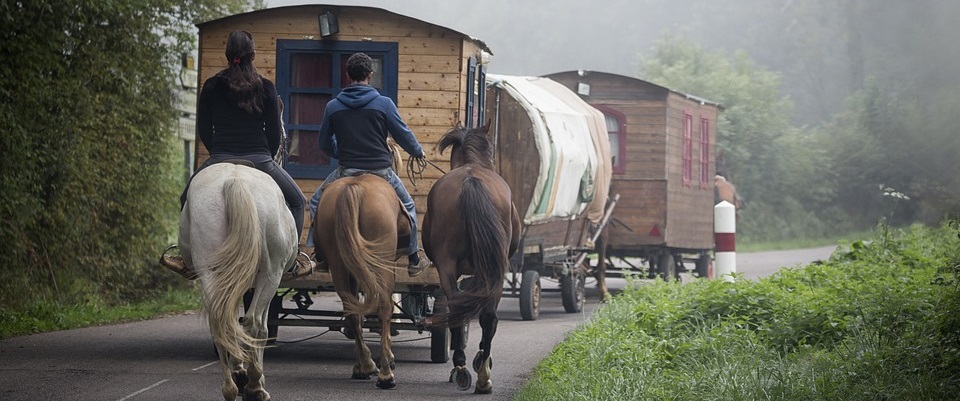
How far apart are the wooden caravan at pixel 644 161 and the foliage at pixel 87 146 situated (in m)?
6.51

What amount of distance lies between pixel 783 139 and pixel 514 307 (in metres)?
29.6

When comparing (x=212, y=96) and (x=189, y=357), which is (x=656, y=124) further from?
(x=212, y=96)

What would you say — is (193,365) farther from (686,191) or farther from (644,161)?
(686,191)

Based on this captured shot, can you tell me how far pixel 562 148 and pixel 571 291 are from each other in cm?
229

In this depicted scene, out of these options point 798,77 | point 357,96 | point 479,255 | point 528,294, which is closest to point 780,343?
point 479,255

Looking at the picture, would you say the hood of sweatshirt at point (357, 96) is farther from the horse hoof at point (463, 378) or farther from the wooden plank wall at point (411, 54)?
the horse hoof at point (463, 378)

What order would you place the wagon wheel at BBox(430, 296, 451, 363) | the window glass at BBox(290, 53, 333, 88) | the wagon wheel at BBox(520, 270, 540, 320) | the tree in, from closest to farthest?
the wagon wheel at BBox(430, 296, 451, 363)
the window glass at BBox(290, 53, 333, 88)
the wagon wheel at BBox(520, 270, 540, 320)
the tree

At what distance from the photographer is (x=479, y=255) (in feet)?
30.6

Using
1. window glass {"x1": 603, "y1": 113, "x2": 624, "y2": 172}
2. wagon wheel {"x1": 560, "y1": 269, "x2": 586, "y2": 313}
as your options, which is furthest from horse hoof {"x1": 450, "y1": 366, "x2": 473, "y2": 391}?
window glass {"x1": 603, "y1": 113, "x2": 624, "y2": 172}

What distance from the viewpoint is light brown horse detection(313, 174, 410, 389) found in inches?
369

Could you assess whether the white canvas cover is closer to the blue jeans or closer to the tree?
the blue jeans

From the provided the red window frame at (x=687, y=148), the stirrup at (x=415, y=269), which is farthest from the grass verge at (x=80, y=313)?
the red window frame at (x=687, y=148)

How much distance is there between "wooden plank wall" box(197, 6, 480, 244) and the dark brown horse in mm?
1461

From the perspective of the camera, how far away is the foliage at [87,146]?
1376 centimetres
